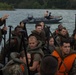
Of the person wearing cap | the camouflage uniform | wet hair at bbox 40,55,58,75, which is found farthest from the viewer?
the camouflage uniform

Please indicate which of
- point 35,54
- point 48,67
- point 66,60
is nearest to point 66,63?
point 66,60

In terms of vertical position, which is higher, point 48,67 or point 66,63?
point 48,67

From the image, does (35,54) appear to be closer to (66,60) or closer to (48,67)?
(66,60)

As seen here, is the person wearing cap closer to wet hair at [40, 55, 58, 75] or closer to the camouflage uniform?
the camouflage uniform

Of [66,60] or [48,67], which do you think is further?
[66,60]

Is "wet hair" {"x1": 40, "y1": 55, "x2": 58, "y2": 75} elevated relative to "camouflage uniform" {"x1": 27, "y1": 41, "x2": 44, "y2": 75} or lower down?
elevated

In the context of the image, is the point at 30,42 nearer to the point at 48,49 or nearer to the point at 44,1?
the point at 48,49

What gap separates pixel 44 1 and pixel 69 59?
312 feet

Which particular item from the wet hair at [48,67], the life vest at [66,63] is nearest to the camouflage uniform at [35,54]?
the life vest at [66,63]

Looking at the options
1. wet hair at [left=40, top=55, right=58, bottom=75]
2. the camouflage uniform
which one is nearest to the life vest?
the camouflage uniform

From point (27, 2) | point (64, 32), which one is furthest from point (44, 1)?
point (64, 32)

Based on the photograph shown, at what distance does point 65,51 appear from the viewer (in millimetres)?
5742

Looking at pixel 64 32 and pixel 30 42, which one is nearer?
pixel 30 42

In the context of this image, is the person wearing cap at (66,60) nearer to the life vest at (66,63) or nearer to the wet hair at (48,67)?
the life vest at (66,63)
